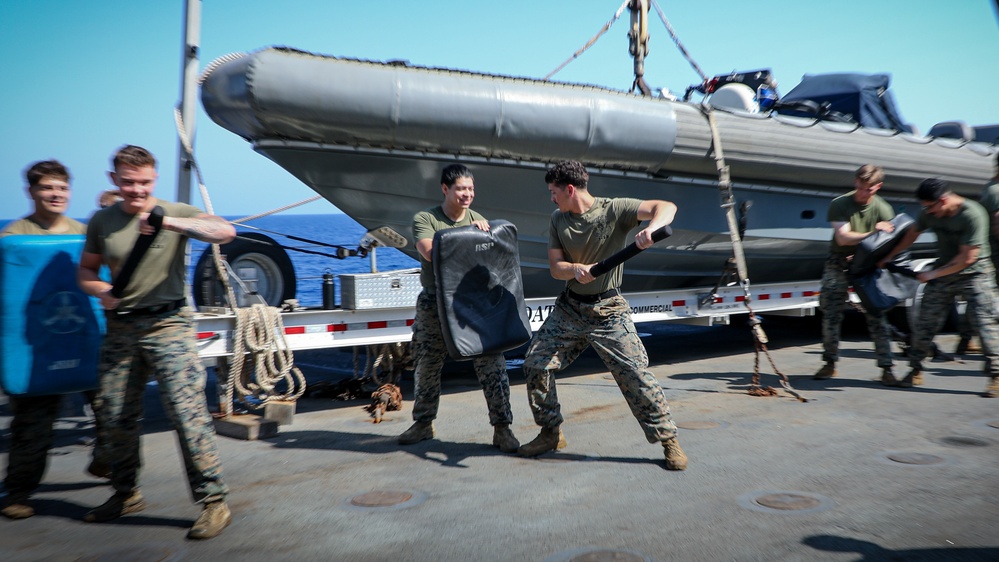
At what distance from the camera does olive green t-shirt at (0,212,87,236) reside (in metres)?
3.87

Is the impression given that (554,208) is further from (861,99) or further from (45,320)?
(861,99)

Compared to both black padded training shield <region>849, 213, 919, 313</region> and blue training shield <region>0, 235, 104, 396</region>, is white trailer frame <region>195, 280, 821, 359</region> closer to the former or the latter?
blue training shield <region>0, 235, 104, 396</region>

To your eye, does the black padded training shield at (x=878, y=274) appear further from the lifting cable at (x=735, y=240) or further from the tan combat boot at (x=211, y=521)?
the tan combat boot at (x=211, y=521)

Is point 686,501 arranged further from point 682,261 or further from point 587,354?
point 587,354

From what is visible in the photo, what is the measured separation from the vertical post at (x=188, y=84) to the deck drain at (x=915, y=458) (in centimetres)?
466

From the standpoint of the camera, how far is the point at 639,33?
7.40 m

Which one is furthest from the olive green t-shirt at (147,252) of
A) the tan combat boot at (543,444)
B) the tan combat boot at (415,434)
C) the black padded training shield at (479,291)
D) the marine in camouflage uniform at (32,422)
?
the tan combat boot at (543,444)

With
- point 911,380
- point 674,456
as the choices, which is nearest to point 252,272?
point 674,456

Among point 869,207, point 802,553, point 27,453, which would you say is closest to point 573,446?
point 802,553

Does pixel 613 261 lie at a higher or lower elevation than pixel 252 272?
lower

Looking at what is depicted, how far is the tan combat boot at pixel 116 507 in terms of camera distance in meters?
3.44

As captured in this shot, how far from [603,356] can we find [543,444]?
2.05ft

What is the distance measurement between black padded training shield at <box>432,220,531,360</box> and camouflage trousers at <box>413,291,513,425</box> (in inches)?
6.7

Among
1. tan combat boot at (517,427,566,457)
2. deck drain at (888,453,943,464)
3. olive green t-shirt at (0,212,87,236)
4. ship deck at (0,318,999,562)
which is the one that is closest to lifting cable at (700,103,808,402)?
ship deck at (0,318,999,562)
